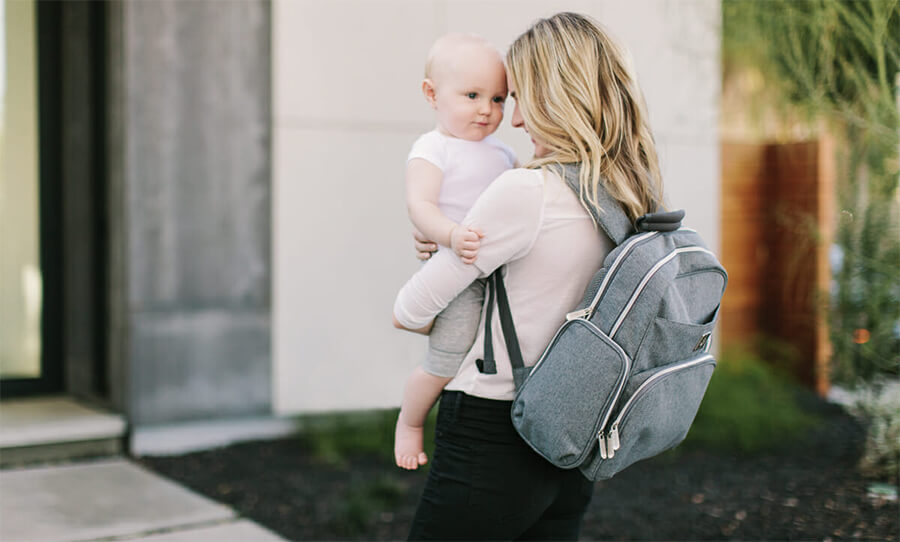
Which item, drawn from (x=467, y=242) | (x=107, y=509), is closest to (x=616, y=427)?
(x=467, y=242)

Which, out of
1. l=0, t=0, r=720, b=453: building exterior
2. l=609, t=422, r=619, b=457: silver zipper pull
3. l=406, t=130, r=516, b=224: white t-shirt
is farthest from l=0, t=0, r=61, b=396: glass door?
l=609, t=422, r=619, b=457: silver zipper pull

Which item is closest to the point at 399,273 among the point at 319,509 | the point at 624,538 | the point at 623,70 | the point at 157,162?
the point at 157,162

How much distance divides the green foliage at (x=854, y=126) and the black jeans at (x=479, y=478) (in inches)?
91.7

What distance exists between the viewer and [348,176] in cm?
556

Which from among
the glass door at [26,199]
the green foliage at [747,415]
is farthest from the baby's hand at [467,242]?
the glass door at [26,199]

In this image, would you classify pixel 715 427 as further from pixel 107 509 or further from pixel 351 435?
pixel 107 509

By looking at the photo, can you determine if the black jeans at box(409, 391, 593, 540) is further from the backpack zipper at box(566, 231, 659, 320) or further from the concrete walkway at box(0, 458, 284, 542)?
the concrete walkway at box(0, 458, 284, 542)

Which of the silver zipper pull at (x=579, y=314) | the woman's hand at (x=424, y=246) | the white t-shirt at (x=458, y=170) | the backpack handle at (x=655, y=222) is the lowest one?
the silver zipper pull at (x=579, y=314)

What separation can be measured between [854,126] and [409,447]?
363 cm

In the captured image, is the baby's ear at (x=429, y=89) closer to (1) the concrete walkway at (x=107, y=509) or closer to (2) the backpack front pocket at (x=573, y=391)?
A: (2) the backpack front pocket at (x=573, y=391)

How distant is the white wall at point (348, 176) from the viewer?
17.8ft

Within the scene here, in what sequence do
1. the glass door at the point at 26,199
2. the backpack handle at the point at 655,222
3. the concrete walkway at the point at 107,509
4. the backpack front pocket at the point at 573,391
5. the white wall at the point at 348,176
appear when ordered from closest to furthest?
the backpack front pocket at the point at 573,391 < the backpack handle at the point at 655,222 < the concrete walkway at the point at 107,509 < the white wall at the point at 348,176 < the glass door at the point at 26,199

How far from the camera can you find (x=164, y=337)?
510 centimetres

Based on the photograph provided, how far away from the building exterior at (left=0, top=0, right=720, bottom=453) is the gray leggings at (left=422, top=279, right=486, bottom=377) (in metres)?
2.96
